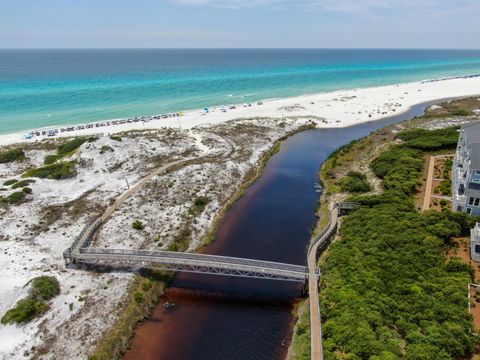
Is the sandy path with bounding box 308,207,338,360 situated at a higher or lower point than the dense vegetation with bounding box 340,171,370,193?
lower

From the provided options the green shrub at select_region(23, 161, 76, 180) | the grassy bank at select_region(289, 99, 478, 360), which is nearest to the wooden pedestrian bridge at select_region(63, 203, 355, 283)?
the grassy bank at select_region(289, 99, 478, 360)

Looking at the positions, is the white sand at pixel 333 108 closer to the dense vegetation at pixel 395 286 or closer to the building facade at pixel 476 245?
the dense vegetation at pixel 395 286

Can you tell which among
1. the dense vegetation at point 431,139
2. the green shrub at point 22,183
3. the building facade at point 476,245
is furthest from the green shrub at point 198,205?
the dense vegetation at point 431,139

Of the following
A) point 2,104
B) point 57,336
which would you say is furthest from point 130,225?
point 2,104

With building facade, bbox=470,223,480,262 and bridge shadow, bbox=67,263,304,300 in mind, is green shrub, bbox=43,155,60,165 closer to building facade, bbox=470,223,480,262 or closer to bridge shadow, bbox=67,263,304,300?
→ bridge shadow, bbox=67,263,304,300

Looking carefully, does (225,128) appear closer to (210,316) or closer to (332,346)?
(210,316)
